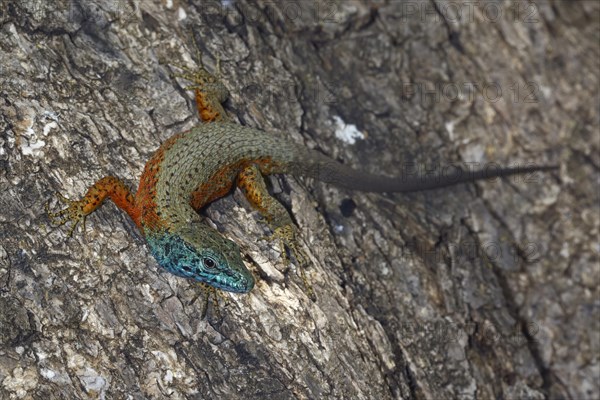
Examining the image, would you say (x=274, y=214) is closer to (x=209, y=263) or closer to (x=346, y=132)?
(x=209, y=263)

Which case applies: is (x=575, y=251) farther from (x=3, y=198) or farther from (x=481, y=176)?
(x=3, y=198)

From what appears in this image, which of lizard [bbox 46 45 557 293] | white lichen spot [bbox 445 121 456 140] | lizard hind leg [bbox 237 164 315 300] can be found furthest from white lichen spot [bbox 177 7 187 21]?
white lichen spot [bbox 445 121 456 140]

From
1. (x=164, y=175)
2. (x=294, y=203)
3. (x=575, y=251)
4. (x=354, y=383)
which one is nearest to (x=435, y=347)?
(x=354, y=383)

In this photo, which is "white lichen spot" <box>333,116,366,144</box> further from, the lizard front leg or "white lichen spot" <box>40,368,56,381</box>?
"white lichen spot" <box>40,368,56,381</box>

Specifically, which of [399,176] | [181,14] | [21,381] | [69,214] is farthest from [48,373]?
[399,176]

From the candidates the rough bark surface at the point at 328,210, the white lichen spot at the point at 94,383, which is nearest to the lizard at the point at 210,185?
the rough bark surface at the point at 328,210

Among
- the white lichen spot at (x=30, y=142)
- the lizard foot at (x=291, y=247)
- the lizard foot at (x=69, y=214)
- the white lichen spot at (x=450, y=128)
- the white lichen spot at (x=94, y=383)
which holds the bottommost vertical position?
the white lichen spot at (x=94, y=383)

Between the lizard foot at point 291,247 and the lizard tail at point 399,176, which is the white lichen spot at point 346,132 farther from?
the lizard foot at point 291,247
